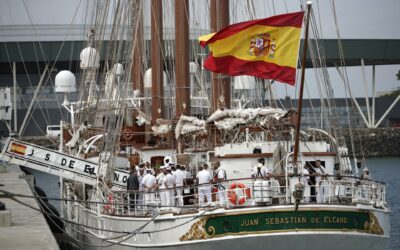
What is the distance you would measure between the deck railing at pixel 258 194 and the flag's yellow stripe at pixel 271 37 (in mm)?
3064

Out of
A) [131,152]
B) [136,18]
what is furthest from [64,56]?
[136,18]

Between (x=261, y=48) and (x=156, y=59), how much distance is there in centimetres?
2743

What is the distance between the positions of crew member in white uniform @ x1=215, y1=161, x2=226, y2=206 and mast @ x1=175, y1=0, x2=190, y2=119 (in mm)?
13563

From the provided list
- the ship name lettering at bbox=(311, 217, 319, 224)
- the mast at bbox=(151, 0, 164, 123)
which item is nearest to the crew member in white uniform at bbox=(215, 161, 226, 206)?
the ship name lettering at bbox=(311, 217, 319, 224)

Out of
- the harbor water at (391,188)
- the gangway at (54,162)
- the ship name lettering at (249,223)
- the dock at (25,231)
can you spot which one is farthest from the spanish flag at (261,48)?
the harbor water at (391,188)

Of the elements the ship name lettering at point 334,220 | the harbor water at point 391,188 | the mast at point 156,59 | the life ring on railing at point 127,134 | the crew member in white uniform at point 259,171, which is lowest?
the harbor water at point 391,188

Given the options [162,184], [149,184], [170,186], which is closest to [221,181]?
[170,186]

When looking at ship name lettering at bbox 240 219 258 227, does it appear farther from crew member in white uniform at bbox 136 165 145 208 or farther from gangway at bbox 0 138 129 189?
gangway at bbox 0 138 129 189

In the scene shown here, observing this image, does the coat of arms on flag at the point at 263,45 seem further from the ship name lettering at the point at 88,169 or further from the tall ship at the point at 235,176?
the ship name lettering at the point at 88,169

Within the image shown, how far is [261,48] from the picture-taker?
31.1 metres

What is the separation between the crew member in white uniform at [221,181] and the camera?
30.4m

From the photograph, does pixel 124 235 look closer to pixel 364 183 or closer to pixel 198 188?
pixel 198 188

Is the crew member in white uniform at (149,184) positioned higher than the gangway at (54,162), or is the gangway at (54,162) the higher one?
the gangway at (54,162)

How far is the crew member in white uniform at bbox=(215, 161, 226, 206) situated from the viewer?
99.9ft
